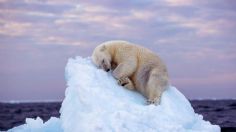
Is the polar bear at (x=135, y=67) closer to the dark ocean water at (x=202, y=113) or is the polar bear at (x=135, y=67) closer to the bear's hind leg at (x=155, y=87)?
the bear's hind leg at (x=155, y=87)

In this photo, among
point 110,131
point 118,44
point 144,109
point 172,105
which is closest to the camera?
point 110,131

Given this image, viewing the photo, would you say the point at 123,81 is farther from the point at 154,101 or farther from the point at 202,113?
the point at 202,113

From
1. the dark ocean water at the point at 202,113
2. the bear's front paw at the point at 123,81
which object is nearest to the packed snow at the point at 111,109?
the bear's front paw at the point at 123,81

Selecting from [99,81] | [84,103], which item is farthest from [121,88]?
[84,103]

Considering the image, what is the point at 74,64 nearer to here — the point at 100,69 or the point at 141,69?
the point at 100,69

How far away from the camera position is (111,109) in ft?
28.2

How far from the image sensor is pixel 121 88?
9.61 m

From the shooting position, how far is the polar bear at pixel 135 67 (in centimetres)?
970

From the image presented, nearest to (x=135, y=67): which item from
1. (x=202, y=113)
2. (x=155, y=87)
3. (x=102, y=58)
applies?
(x=155, y=87)

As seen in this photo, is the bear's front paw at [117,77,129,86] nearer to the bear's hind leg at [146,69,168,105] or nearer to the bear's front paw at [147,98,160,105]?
the bear's hind leg at [146,69,168,105]

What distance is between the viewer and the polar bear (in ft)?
31.8

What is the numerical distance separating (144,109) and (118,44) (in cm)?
201

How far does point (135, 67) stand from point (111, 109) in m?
1.51

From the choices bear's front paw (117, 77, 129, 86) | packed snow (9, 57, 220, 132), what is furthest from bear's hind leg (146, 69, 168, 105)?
bear's front paw (117, 77, 129, 86)
